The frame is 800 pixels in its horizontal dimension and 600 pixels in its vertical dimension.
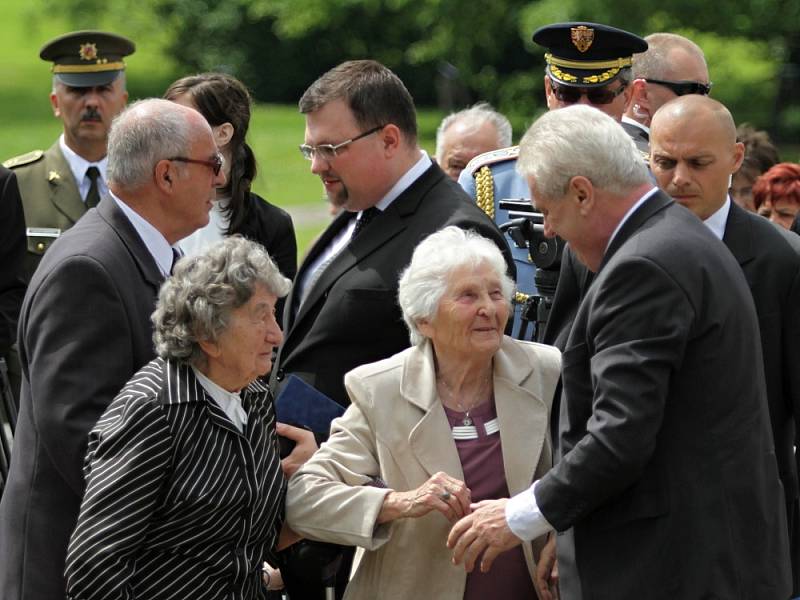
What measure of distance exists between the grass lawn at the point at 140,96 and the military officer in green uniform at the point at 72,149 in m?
10.8

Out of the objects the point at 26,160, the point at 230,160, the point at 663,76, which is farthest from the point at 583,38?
the point at 26,160

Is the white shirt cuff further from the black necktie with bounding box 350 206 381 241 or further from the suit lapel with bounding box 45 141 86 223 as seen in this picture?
the suit lapel with bounding box 45 141 86 223

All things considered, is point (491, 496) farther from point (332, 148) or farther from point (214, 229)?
point (214, 229)

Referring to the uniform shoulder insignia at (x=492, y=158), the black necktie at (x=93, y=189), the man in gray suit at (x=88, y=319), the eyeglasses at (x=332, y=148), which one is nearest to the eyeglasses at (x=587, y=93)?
the uniform shoulder insignia at (x=492, y=158)

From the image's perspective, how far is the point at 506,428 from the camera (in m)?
3.99

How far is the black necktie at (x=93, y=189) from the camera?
21.1 ft

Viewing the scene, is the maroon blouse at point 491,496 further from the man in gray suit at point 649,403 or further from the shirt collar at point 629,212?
the shirt collar at point 629,212

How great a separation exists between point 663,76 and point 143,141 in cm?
261

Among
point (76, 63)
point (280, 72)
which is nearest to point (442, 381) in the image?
point (76, 63)

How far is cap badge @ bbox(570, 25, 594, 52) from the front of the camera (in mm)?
5254

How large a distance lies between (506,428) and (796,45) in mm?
16974

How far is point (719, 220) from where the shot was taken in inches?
165

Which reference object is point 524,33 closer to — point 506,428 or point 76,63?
point 76,63

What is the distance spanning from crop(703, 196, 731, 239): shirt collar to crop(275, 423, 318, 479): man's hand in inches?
52.1
